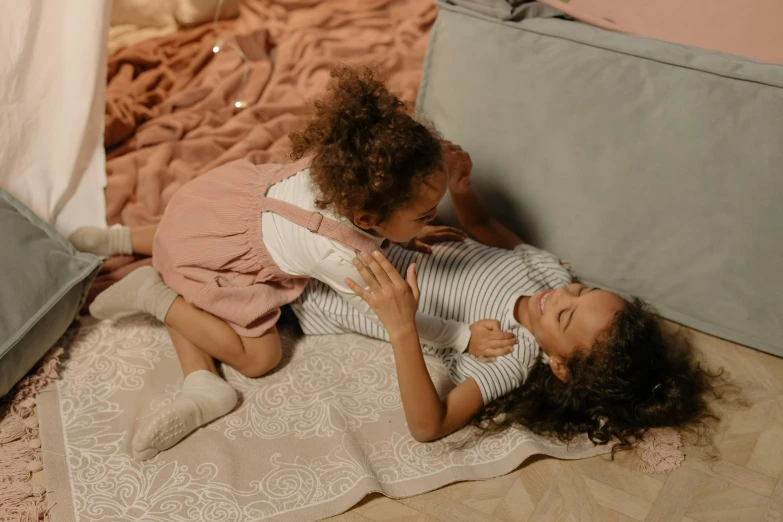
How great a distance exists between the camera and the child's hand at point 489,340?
121cm

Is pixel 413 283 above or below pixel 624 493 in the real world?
above

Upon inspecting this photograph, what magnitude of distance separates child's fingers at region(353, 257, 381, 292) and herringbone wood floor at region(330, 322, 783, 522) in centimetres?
32

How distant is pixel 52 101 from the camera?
1380 mm

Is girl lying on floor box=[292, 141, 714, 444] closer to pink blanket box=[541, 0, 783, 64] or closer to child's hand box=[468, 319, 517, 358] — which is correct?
child's hand box=[468, 319, 517, 358]

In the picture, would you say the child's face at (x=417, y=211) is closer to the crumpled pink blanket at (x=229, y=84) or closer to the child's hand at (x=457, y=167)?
the child's hand at (x=457, y=167)

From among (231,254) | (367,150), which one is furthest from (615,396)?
(231,254)

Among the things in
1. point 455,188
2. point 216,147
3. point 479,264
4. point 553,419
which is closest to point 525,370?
point 553,419

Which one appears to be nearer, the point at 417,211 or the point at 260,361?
the point at 417,211

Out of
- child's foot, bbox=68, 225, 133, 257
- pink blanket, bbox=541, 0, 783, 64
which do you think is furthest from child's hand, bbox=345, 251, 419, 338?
pink blanket, bbox=541, 0, 783, 64

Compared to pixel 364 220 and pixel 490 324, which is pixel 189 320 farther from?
pixel 490 324

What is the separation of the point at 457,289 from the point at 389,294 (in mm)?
294

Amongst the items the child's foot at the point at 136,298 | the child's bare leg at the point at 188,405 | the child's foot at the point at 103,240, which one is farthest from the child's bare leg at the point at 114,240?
the child's bare leg at the point at 188,405

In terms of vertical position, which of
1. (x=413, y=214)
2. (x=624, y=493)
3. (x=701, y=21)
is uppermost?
(x=701, y=21)

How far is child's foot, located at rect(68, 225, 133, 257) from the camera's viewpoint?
1354 millimetres
